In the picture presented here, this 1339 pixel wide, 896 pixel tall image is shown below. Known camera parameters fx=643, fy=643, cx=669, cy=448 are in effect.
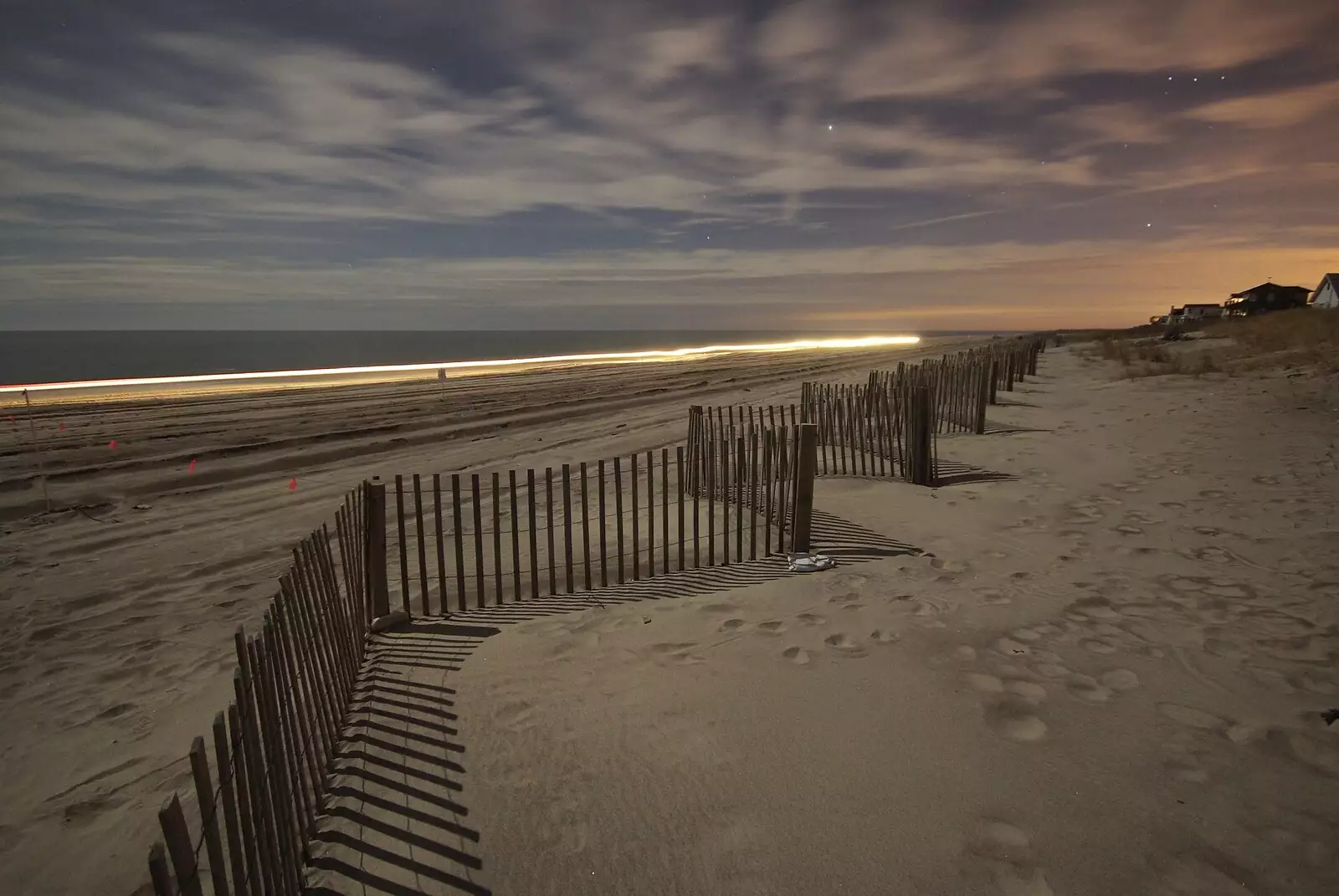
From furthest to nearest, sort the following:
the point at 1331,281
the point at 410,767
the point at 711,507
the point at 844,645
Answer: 1. the point at 1331,281
2. the point at 711,507
3. the point at 844,645
4. the point at 410,767

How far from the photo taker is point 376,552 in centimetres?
472

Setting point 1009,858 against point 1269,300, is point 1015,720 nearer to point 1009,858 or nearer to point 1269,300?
point 1009,858

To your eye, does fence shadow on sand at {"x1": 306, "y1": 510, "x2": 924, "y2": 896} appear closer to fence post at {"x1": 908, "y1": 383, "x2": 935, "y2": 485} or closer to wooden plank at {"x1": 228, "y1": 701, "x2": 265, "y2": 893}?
wooden plank at {"x1": 228, "y1": 701, "x2": 265, "y2": 893}

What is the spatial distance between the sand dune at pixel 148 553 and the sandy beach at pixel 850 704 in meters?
0.03

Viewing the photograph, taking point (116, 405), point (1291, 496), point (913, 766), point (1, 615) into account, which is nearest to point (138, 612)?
point (1, 615)

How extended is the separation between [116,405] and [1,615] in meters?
16.8

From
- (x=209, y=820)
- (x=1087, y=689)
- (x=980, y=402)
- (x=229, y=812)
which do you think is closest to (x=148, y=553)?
(x=229, y=812)

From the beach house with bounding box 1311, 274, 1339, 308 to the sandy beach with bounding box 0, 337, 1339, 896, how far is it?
2816 inches

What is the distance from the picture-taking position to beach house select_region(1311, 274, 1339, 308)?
5675 cm

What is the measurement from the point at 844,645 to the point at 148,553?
23.8ft

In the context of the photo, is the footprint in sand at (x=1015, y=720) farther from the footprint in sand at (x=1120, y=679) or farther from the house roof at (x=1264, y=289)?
the house roof at (x=1264, y=289)

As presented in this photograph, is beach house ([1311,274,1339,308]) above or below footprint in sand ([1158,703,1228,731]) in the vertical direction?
above

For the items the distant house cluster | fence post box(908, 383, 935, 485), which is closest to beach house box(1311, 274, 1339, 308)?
the distant house cluster

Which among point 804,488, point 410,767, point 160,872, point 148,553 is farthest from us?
point 148,553
